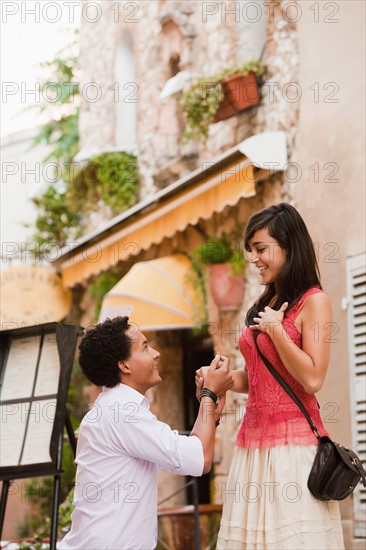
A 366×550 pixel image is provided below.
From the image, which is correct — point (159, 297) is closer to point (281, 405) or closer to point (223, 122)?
point (223, 122)

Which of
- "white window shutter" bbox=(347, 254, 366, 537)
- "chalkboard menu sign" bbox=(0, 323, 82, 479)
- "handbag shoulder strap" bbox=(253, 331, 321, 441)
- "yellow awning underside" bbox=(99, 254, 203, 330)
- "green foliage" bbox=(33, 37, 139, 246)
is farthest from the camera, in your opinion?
"green foliage" bbox=(33, 37, 139, 246)

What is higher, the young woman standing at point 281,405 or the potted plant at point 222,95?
the potted plant at point 222,95

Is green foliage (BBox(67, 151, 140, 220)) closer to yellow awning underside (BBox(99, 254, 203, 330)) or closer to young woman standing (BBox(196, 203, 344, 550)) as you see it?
yellow awning underside (BBox(99, 254, 203, 330))

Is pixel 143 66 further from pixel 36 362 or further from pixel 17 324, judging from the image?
pixel 36 362

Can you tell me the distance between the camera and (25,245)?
15.4 meters

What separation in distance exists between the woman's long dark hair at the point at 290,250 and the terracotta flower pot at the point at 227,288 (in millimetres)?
5614

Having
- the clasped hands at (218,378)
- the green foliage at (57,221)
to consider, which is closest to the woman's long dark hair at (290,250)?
the clasped hands at (218,378)

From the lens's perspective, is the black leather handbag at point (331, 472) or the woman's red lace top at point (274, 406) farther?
the woman's red lace top at point (274, 406)

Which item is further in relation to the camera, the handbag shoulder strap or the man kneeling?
the handbag shoulder strap

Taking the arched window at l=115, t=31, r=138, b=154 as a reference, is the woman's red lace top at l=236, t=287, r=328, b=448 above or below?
below

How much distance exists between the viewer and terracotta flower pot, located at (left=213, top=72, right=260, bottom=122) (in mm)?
9430

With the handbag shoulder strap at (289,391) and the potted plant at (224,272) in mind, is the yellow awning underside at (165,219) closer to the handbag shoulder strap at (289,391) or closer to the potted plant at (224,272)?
the potted plant at (224,272)

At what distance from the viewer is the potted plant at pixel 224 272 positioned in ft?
31.4

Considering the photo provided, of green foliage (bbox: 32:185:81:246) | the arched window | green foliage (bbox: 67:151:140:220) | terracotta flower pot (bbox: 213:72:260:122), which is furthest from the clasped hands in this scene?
green foliage (bbox: 32:185:81:246)
